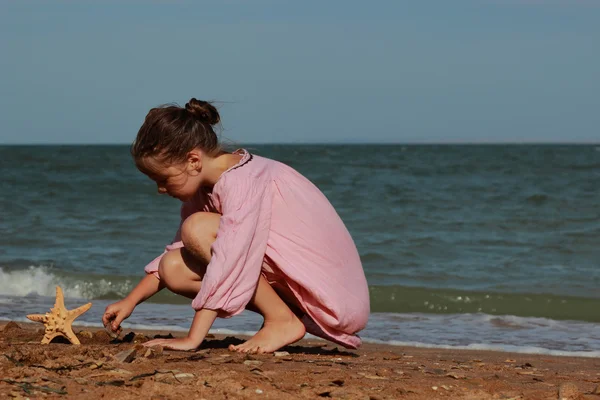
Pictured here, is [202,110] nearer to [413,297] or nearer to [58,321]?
[58,321]

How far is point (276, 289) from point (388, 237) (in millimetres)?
7584

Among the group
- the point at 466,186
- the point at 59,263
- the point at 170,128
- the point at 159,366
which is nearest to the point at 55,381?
the point at 159,366

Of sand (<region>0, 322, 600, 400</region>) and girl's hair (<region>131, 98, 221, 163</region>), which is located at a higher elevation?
girl's hair (<region>131, 98, 221, 163</region>)

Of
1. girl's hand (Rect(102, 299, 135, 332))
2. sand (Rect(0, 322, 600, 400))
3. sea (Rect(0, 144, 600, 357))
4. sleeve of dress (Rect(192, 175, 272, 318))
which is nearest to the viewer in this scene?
sand (Rect(0, 322, 600, 400))

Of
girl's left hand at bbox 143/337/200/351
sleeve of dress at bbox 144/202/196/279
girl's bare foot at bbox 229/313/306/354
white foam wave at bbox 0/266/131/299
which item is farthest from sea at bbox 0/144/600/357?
girl's left hand at bbox 143/337/200/351

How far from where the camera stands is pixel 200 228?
3.43 metres

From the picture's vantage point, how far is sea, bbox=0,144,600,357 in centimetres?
620

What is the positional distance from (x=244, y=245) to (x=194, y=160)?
37 centimetres

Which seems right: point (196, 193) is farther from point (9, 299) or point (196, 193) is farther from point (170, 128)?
point (9, 299)

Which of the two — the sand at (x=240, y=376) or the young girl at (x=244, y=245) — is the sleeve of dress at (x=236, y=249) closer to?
the young girl at (x=244, y=245)

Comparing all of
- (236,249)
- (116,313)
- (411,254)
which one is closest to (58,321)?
(116,313)

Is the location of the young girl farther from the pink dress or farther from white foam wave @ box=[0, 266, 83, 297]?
white foam wave @ box=[0, 266, 83, 297]

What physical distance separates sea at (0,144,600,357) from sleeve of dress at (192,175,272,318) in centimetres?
129

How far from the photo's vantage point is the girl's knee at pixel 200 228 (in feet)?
11.2
